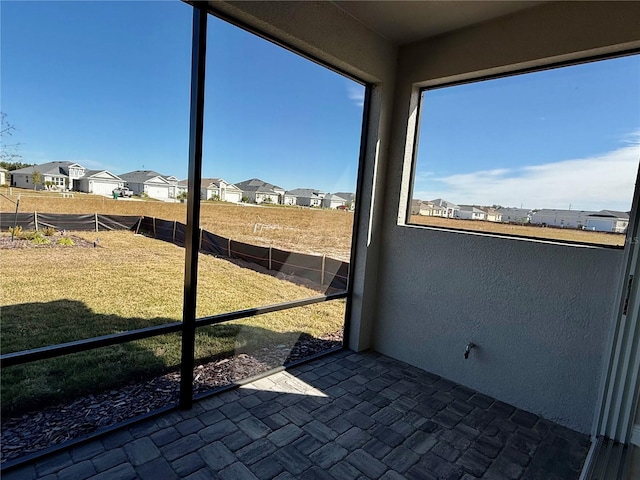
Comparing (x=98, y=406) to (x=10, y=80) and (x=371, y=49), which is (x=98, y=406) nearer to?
(x=10, y=80)

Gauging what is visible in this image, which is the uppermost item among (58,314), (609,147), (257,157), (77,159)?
(609,147)

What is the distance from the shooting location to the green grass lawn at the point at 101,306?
5.26ft

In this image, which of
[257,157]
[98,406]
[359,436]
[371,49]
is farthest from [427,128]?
[98,406]

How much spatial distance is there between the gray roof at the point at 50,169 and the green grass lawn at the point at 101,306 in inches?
13.0

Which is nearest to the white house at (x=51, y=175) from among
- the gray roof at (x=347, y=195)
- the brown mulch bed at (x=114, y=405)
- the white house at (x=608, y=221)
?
the brown mulch bed at (x=114, y=405)

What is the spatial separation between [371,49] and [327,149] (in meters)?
0.85

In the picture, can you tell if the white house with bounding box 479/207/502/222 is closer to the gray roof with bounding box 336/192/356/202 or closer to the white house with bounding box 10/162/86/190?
the gray roof with bounding box 336/192/356/202

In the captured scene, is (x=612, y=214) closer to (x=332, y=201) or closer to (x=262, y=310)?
(x=332, y=201)

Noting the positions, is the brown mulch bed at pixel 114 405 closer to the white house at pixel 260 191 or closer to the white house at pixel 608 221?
the white house at pixel 260 191

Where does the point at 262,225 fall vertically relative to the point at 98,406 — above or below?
above

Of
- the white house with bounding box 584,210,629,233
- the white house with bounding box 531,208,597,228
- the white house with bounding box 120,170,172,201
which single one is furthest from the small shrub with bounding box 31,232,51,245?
the white house with bounding box 584,210,629,233

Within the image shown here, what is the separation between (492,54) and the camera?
240cm

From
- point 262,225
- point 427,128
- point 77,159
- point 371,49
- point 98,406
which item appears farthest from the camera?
point 427,128

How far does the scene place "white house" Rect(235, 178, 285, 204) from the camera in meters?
2.29
